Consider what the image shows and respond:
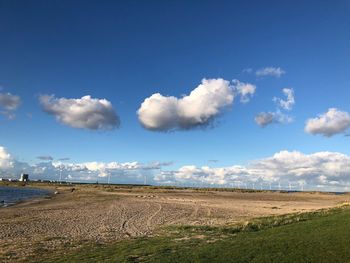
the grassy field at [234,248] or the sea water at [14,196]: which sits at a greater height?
the grassy field at [234,248]

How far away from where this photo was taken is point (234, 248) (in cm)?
1897

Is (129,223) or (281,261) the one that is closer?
(281,261)

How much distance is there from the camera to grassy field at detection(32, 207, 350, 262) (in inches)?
656

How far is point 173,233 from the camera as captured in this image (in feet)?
91.5

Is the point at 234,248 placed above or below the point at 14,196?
above

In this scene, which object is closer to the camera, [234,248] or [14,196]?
[234,248]

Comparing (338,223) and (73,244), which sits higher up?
(338,223)

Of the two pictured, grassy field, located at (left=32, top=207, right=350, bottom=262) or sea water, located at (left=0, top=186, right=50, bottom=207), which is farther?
sea water, located at (left=0, top=186, right=50, bottom=207)

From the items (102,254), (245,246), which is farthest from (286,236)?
(102,254)

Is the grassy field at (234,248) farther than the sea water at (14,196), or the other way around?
the sea water at (14,196)

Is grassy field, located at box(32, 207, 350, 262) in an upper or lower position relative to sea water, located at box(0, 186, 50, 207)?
upper

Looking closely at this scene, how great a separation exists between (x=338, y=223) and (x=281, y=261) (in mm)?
10542

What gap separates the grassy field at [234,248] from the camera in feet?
Answer: 54.7

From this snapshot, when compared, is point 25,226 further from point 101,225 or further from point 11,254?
point 11,254
